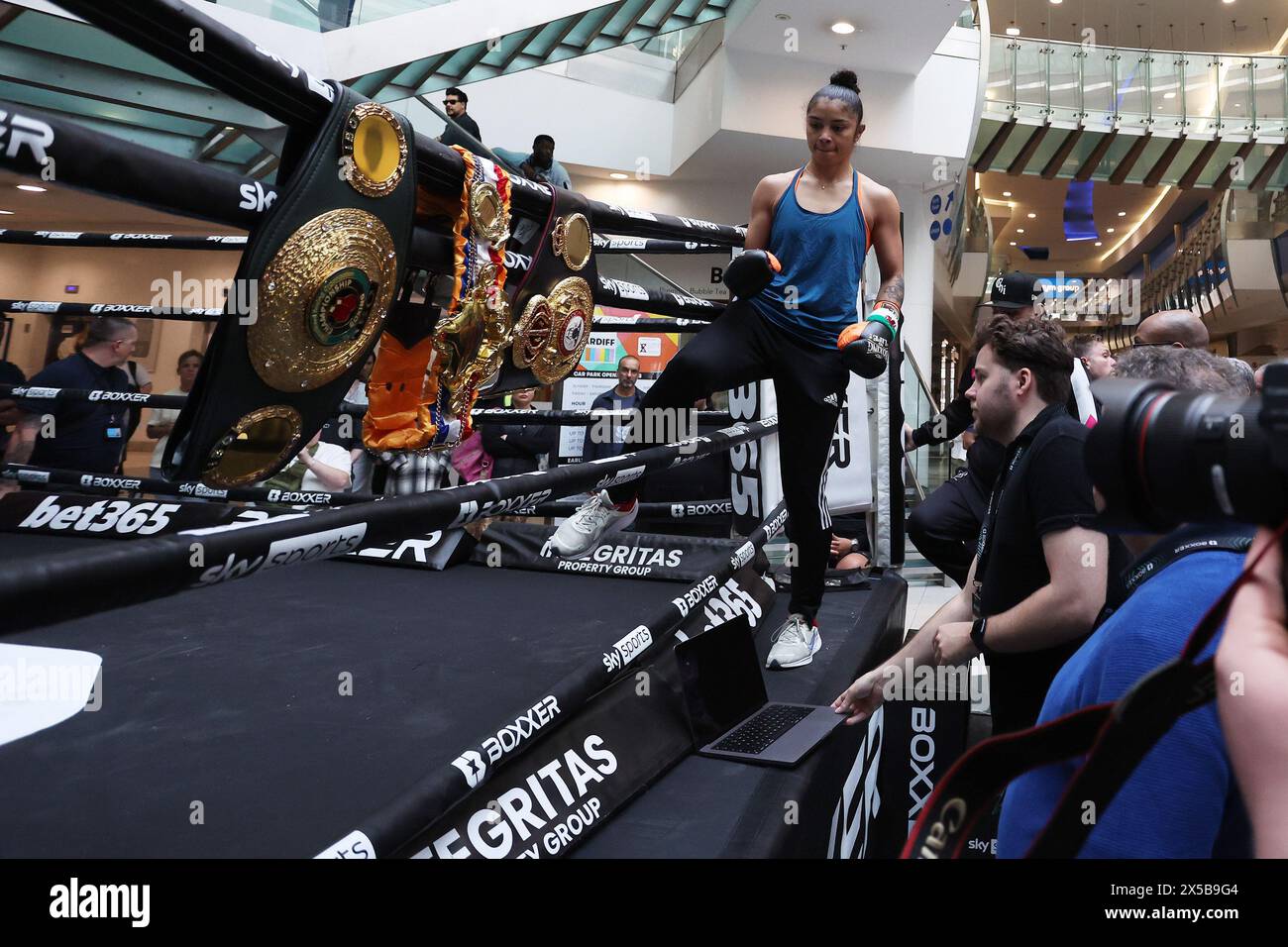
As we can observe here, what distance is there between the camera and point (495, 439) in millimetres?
4320

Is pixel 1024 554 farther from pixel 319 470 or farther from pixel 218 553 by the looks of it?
pixel 319 470

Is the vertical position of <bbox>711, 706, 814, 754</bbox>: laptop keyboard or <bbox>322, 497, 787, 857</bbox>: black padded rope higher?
<bbox>322, 497, 787, 857</bbox>: black padded rope

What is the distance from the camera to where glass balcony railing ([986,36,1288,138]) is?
36.3 ft

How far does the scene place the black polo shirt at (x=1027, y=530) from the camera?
60.8 inches

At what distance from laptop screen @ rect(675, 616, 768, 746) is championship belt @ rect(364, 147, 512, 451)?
60 cm

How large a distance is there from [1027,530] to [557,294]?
1024 millimetres

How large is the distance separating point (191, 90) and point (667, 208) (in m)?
5.08

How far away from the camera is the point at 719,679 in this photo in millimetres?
1657

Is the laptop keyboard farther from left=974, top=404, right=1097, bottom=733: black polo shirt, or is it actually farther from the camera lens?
the camera lens

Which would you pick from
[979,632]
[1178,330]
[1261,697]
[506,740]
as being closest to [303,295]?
[506,740]

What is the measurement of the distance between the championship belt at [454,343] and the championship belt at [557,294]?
0.51ft

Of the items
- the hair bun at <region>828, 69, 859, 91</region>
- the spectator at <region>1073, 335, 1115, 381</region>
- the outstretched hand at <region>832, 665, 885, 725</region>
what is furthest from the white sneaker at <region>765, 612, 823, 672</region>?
the spectator at <region>1073, 335, 1115, 381</region>

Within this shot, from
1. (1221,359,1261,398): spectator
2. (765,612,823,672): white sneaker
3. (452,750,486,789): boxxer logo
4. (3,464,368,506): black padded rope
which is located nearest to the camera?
(452,750,486,789): boxxer logo
